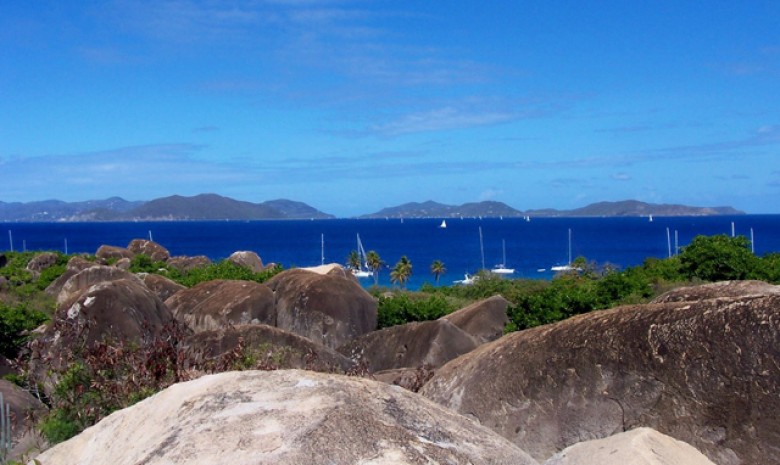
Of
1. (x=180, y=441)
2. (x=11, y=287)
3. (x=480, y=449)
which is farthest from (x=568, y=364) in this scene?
(x=11, y=287)

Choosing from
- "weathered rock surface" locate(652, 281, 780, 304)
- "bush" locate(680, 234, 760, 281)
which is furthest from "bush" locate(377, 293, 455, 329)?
"weathered rock surface" locate(652, 281, 780, 304)

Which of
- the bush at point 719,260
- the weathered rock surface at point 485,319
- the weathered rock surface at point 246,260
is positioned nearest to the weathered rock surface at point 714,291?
the weathered rock surface at point 485,319

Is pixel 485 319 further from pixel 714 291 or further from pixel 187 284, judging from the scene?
pixel 187 284

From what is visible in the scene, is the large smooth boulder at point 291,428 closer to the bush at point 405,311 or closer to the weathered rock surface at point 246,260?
the bush at point 405,311

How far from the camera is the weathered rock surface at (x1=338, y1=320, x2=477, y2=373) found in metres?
14.8

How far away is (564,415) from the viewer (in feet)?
26.8

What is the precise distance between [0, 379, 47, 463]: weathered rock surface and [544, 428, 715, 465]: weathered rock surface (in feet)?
14.3

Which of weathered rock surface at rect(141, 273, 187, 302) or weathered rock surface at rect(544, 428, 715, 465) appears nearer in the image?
weathered rock surface at rect(544, 428, 715, 465)

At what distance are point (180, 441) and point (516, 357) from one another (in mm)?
4742

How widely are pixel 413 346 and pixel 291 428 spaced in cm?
1075

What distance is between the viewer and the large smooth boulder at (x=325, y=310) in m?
18.5

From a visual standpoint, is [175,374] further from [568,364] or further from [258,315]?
[258,315]

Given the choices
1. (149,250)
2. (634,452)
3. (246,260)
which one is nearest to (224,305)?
(634,452)

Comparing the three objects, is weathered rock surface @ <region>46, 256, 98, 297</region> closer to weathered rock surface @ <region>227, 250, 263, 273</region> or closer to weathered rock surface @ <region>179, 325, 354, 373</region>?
weathered rock surface @ <region>227, 250, 263, 273</region>
